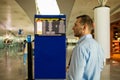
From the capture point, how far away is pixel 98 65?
9.04 feet

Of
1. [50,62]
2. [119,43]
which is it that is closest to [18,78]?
[50,62]

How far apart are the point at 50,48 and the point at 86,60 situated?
394 cm

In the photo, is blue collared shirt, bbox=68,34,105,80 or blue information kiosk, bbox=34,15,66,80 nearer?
blue collared shirt, bbox=68,34,105,80

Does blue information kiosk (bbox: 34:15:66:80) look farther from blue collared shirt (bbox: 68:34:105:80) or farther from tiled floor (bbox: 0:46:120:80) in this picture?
blue collared shirt (bbox: 68:34:105:80)

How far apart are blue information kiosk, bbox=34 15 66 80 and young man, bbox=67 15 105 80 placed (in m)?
3.62

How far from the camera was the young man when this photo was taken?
2.59 meters

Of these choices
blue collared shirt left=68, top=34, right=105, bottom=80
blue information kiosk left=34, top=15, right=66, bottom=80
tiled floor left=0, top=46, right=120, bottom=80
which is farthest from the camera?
tiled floor left=0, top=46, right=120, bottom=80

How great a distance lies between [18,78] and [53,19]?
3.31 meters

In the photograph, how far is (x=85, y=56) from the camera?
2.62 m

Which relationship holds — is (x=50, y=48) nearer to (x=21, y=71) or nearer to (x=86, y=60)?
(x=86, y=60)

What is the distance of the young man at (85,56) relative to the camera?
2590 millimetres

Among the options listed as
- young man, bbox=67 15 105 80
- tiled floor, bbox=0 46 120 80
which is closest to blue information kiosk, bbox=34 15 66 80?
tiled floor, bbox=0 46 120 80

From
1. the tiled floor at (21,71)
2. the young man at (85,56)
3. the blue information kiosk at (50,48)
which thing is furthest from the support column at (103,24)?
the young man at (85,56)

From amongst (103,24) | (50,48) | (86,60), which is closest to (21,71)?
(50,48)
